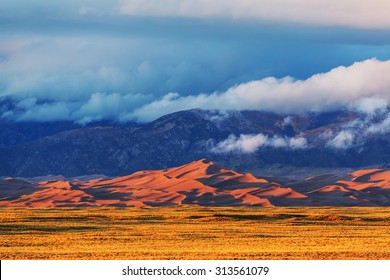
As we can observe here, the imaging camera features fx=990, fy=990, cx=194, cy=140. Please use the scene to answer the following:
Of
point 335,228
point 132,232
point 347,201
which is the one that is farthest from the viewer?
point 347,201

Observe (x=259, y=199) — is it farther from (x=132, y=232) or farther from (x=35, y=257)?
(x=35, y=257)

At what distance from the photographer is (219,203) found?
7544 inches

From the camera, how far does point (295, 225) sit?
93.7m

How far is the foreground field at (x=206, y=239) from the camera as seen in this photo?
5559 cm

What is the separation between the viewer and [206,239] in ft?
230

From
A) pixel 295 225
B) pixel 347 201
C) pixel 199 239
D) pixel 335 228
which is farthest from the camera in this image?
pixel 347 201

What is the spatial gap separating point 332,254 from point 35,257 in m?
16.6

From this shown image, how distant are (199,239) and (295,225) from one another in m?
25.4

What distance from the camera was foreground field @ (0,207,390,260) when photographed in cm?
5559

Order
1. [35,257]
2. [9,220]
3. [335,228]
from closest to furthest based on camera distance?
[35,257] < [335,228] < [9,220]

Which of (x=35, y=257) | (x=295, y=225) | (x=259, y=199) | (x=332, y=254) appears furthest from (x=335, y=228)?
(x=259, y=199)

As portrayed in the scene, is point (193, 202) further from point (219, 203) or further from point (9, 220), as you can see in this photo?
point (9, 220)

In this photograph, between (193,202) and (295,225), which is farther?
(193,202)

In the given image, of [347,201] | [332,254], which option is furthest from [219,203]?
[332,254]
